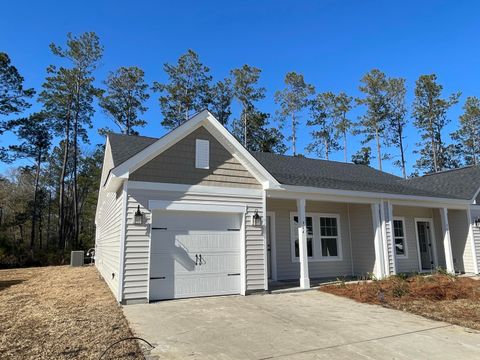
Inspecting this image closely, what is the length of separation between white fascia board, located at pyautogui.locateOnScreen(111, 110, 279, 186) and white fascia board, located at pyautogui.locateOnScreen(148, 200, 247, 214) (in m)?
0.95

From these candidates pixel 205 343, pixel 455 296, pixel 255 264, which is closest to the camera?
pixel 205 343

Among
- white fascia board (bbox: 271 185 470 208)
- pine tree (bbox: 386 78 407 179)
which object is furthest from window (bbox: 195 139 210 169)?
pine tree (bbox: 386 78 407 179)

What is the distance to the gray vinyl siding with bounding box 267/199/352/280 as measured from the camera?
1133cm

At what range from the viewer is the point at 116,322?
5711mm

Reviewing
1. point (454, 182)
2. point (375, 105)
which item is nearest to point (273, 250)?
point (454, 182)

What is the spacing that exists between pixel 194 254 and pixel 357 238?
6.85 meters

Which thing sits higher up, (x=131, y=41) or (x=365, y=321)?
(x=131, y=41)

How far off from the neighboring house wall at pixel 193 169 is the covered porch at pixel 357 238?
3.81 ft

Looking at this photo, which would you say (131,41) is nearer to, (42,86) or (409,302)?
(409,302)

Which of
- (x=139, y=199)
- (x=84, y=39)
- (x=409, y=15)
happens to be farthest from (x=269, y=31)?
(x=84, y=39)

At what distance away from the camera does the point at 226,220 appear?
8734mm

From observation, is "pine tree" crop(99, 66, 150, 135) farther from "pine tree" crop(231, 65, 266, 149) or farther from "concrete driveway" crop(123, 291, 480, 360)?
"concrete driveway" crop(123, 291, 480, 360)

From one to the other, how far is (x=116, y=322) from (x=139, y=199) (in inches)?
109

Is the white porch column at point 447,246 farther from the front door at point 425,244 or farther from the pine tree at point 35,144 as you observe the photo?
the pine tree at point 35,144
